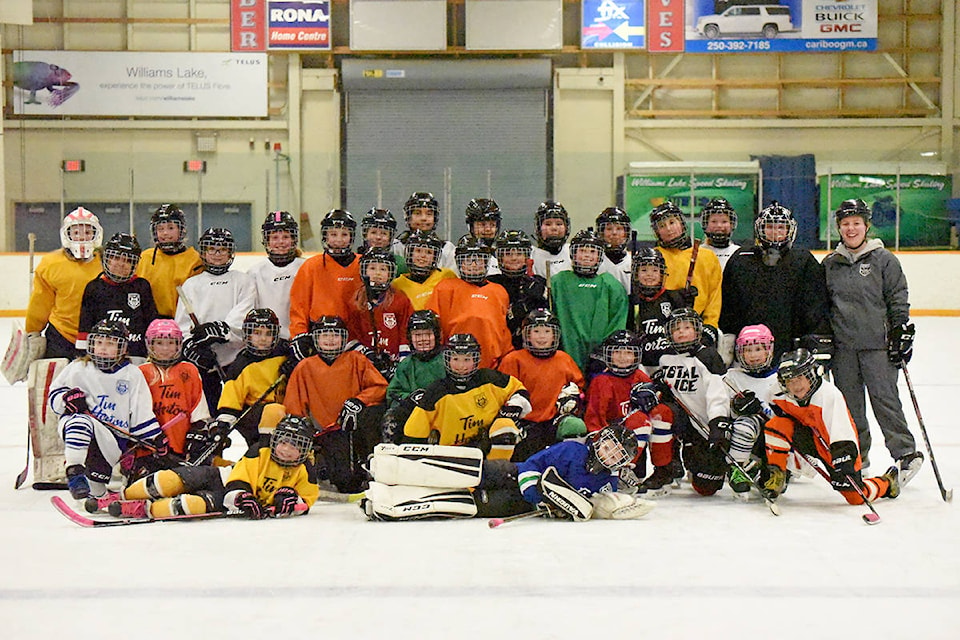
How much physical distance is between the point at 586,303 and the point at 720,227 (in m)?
0.79

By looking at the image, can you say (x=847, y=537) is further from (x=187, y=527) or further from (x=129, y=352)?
(x=129, y=352)

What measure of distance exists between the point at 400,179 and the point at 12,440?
27.1ft

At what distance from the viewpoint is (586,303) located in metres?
5.03

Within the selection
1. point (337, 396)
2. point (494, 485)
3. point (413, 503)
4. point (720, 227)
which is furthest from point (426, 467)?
point (720, 227)

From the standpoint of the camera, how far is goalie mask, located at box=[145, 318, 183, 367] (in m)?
4.81

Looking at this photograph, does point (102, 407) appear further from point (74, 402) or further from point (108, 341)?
point (108, 341)

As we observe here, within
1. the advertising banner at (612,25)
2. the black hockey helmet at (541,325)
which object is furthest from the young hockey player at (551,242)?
the advertising banner at (612,25)

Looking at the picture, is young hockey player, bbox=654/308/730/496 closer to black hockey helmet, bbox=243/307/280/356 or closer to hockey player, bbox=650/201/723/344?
hockey player, bbox=650/201/723/344

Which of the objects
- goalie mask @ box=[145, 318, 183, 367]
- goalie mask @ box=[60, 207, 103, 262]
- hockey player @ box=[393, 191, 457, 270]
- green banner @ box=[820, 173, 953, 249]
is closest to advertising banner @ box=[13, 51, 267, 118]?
green banner @ box=[820, 173, 953, 249]

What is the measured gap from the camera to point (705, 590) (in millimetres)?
3229

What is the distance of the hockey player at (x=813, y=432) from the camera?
442cm

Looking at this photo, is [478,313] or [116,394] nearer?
[116,394]

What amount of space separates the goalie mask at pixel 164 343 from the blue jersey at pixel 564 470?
1.59 meters

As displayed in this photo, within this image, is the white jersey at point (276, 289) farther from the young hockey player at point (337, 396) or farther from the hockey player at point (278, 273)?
the young hockey player at point (337, 396)
